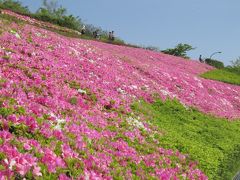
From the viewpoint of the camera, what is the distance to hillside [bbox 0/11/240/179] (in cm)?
917

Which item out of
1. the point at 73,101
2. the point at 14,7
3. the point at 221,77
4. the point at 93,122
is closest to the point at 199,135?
the point at 73,101

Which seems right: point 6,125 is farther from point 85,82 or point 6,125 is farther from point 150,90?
point 150,90

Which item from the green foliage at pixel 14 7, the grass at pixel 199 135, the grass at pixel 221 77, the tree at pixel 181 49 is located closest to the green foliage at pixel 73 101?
the grass at pixel 199 135

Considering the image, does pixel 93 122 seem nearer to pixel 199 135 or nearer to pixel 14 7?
pixel 199 135

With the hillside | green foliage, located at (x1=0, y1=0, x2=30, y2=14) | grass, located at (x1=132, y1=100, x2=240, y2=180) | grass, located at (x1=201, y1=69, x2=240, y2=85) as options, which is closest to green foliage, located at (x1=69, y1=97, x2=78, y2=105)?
the hillside

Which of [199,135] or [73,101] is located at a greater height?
[73,101]

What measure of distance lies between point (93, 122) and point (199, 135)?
729 cm

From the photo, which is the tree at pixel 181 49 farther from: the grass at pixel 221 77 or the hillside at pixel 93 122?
the hillside at pixel 93 122

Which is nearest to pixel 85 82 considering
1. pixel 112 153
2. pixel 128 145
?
pixel 128 145

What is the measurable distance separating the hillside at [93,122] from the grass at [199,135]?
0.05 m

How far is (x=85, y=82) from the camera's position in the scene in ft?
59.5

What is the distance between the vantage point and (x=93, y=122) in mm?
13344

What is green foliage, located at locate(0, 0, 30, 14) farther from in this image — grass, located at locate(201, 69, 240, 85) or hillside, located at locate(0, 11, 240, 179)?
Result: hillside, located at locate(0, 11, 240, 179)

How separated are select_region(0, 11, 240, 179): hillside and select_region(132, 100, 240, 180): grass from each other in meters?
0.05
